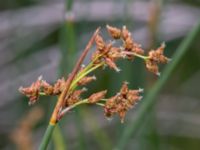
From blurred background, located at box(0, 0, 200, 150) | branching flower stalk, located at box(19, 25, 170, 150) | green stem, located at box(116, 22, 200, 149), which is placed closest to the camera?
branching flower stalk, located at box(19, 25, 170, 150)

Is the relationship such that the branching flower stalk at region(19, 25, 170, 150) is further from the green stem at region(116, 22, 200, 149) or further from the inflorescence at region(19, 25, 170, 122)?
the green stem at region(116, 22, 200, 149)

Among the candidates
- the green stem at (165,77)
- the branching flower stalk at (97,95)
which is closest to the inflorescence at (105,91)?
the branching flower stalk at (97,95)

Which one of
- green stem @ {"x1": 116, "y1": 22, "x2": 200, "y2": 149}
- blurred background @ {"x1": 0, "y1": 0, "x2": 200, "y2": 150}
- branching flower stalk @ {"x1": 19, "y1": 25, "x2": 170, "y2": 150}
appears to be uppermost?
branching flower stalk @ {"x1": 19, "y1": 25, "x2": 170, "y2": 150}

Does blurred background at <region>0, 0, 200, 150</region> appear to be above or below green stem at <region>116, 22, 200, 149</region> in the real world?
below

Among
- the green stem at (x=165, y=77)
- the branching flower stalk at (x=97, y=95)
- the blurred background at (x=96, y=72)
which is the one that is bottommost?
the blurred background at (x=96, y=72)

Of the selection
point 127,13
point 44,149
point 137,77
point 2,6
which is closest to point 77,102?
point 44,149

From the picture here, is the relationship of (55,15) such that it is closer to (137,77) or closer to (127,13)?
(137,77)

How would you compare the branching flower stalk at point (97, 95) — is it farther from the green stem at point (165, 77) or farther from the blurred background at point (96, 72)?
the blurred background at point (96, 72)

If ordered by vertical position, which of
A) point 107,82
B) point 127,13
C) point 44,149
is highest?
point 44,149

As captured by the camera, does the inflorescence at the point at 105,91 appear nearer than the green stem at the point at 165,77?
Yes

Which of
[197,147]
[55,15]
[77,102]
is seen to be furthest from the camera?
[55,15]

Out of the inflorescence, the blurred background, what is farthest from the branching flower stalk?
the blurred background
